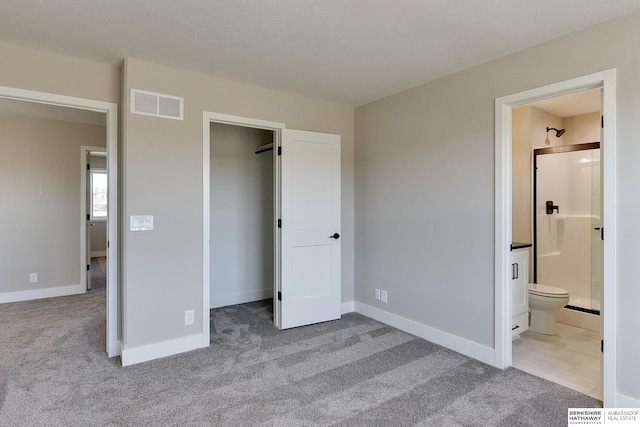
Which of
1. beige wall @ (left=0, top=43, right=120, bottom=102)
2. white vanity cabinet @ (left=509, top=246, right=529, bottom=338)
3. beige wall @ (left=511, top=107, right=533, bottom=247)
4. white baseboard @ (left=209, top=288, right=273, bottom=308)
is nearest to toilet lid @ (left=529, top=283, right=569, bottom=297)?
white vanity cabinet @ (left=509, top=246, right=529, bottom=338)

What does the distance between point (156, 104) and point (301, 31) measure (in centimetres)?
138

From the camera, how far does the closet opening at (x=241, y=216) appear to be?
173 inches

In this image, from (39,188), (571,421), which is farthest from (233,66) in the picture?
(39,188)

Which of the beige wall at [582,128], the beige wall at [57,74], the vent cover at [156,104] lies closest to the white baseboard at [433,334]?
the vent cover at [156,104]

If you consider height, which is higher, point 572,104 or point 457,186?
point 572,104

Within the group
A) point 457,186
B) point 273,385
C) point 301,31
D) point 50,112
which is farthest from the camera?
point 50,112

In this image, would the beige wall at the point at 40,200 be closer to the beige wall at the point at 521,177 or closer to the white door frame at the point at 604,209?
the white door frame at the point at 604,209

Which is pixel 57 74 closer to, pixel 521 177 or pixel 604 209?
pixel 604 209

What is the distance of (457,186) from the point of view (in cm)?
305

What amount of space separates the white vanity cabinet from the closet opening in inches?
102

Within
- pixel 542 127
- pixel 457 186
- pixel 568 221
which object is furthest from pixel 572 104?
pixel 457 186

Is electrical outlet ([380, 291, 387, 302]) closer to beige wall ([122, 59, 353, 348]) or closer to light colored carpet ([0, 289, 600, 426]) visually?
light colored carpet ([0, 289, 600, 426])

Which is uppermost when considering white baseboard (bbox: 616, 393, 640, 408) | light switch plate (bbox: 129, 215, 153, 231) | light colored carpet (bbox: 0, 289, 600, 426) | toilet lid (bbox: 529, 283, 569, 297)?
light switch plate (bbox: 129, 215, 153, 231)

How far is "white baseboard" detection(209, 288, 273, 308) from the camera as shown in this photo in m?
4.38
